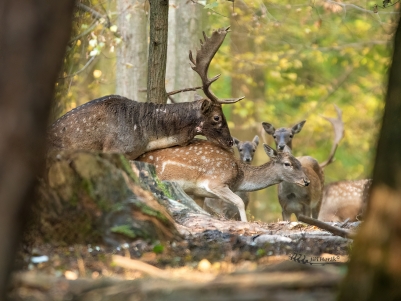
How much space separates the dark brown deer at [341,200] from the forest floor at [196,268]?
6238mm

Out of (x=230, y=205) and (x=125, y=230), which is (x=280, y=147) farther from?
(x=125, y=230)

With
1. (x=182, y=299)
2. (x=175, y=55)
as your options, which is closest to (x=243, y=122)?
(x=175, y=55)

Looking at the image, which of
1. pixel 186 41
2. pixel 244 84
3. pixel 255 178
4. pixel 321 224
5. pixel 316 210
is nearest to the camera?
pixel 321 224

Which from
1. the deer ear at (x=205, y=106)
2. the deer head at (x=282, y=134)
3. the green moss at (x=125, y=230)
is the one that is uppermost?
the deer ear at (x=205, y=106)

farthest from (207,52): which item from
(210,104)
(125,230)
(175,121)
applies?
(125,230)

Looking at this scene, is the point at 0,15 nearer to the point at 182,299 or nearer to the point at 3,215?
the point at 3,215

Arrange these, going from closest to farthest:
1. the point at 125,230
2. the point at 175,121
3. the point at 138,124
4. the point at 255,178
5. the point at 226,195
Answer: the point at 125,230, the point at 138,124, the point at 175,121, the point at 226,195, the point at 255,178

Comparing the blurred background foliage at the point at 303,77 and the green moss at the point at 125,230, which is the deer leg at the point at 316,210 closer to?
the blurred background foliage at the point at 303,77

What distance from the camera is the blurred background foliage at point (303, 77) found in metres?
18.9

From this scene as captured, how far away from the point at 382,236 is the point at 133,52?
35.1ft

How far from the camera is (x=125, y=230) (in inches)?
226

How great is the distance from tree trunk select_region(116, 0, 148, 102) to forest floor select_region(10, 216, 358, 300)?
662 cm

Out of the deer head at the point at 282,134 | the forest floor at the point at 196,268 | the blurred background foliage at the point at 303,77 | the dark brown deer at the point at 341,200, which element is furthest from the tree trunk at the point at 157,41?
the blurred background foliage at the point at 303,77

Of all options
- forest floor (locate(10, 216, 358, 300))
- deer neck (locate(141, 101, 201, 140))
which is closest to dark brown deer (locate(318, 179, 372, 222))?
deer neck (locate(141, 101, 201, 140))
